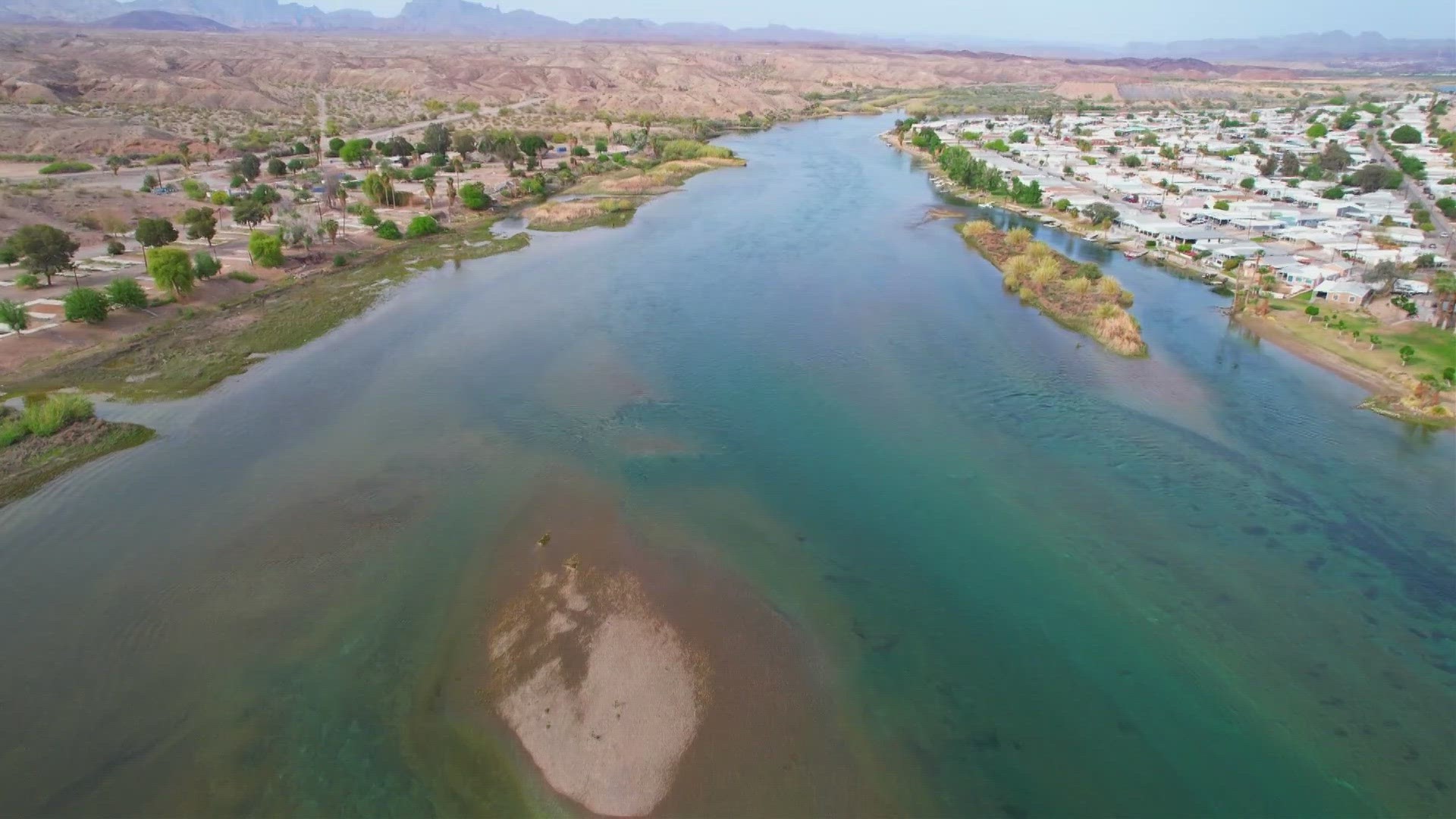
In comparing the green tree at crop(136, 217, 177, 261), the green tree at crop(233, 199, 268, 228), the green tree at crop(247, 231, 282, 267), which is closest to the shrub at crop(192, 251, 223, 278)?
the green tree at crop(247, 231, 282, 267)

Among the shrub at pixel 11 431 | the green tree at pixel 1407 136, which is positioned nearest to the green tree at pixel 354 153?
the shrub at pixel 11 431

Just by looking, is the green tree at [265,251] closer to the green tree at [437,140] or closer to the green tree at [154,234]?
the green tree at [154,234]

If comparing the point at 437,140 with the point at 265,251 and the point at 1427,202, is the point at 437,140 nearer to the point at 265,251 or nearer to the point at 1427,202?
the point at 265,251

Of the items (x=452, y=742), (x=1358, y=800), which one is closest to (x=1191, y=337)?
(x=1358, y=800)

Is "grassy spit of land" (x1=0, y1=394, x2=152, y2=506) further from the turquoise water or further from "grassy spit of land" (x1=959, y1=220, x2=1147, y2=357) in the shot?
"grassy spit of land" (x1=959, y1=220, x2=1147, y2=357)

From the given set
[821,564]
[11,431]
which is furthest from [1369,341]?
[11,431]
